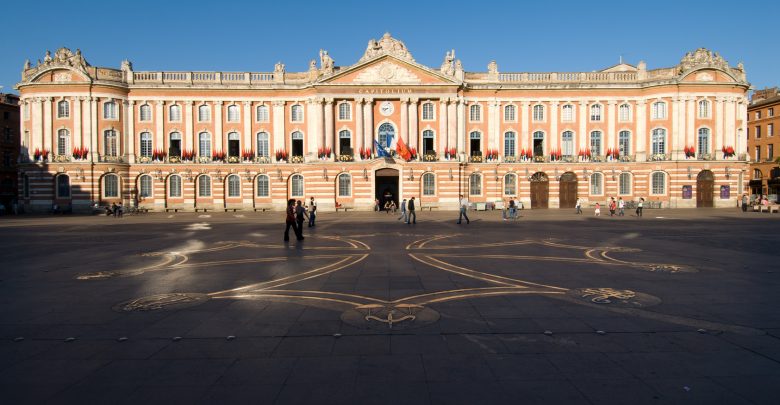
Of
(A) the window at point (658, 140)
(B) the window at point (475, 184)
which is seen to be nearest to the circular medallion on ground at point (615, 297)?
(B) the window at point (475, 184)

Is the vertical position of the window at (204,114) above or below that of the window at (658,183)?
above

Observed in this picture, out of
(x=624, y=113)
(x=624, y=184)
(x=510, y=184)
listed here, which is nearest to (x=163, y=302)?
(x=510, y=184)

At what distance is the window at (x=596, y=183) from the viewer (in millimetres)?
55219

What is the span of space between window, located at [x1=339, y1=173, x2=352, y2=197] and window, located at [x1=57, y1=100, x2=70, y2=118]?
31329mm

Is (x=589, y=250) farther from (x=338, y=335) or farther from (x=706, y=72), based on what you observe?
(x=706, y=72)

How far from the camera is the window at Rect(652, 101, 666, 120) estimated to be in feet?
177

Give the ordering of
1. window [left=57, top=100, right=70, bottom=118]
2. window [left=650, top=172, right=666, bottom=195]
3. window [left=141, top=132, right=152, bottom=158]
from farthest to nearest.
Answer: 1. window [left=141, top=132, right=152, bottom=158]
2. window [left=650, top=172, right=666, bottom=195]
3. window [left=57, top=100, right=70, bottom=118]

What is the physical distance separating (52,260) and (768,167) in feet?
294

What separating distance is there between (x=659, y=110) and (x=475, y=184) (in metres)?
22.9

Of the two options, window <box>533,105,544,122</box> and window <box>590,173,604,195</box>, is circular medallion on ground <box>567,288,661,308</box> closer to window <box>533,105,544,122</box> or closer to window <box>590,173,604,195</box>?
window <box>533,105,544,122</box>

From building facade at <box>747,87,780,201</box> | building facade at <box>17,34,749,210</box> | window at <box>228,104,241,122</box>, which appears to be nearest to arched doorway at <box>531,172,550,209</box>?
building facade at <box>17,34,749,210</box>

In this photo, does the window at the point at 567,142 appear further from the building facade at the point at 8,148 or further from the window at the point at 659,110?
the building facade at the point at 8,148

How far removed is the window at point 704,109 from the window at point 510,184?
22.1 meters

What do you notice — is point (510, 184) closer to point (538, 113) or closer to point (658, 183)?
A: point (538, 113)
